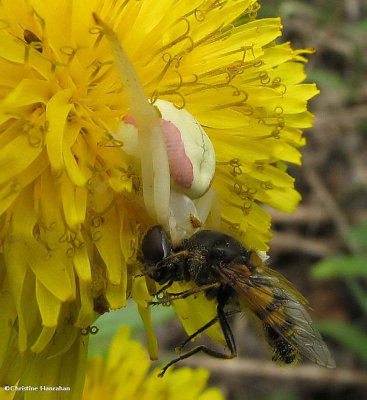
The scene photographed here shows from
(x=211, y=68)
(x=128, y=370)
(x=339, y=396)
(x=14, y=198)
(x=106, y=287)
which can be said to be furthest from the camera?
(x=339, y=396)

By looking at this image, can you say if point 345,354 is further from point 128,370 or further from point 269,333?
point 269,333

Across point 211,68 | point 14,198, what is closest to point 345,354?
point 211,68

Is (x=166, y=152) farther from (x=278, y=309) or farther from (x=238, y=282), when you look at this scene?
(x=278, y=309)

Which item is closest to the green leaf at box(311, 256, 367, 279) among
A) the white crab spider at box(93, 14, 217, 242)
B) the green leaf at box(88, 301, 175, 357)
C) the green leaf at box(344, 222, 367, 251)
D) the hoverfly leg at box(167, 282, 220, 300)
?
the green leaf at box(344, 222, 367, 251)

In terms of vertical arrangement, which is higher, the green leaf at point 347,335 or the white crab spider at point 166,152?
the white crab spider at point 166,152

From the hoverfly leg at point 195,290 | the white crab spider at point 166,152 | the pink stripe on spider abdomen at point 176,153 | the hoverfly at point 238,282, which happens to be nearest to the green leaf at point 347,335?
the hoverfly at point 238,282

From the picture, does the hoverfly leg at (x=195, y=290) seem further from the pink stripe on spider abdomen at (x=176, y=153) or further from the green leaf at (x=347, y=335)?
the green leaf at (x=347, y=335)

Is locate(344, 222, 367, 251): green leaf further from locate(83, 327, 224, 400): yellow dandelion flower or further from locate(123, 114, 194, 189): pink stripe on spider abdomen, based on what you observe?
locate(123, 114, 194, 189): pink stripe on spider abdomen
